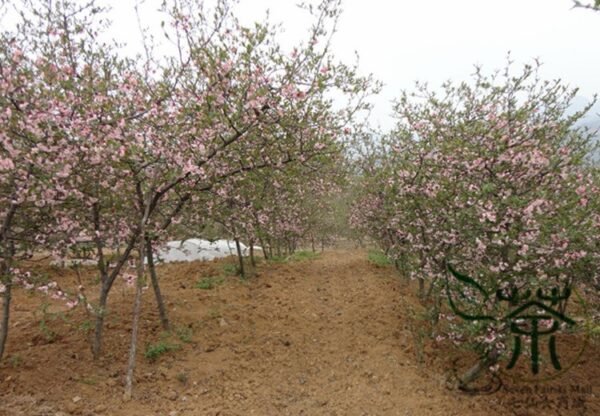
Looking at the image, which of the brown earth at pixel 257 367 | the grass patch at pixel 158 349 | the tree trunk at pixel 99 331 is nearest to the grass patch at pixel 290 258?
the brown earth at pixel 257 367

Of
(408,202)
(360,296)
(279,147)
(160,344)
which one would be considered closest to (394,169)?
(408,202)

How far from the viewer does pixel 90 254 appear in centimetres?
579

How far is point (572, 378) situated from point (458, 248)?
2947 mm

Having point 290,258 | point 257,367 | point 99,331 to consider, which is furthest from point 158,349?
point 290,258

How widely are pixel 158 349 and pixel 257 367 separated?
1611 millimetres

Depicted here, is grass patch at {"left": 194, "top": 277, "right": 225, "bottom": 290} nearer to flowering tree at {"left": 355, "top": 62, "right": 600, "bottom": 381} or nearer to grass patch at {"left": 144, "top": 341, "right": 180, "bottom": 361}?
grass patch at {"left": 144, "top": 341, "right": 180, "bottom": 361}

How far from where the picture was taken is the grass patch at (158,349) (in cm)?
598

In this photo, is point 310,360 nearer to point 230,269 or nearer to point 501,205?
point 501,205

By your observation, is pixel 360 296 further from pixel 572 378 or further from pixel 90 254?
pixel 90 254

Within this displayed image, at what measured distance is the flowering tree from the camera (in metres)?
4.64

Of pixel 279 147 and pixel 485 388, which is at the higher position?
pixel 279 147

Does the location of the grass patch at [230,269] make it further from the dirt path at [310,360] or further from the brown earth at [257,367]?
the brown earth at [257,367]

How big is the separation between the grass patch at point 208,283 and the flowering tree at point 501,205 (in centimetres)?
538

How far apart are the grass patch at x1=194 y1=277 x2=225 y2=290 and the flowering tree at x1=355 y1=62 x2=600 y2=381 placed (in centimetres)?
538
